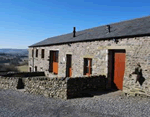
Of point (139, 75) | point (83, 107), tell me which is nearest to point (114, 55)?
point (139, 75)

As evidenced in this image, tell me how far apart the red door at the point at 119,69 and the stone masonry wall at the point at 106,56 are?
0.51 meters

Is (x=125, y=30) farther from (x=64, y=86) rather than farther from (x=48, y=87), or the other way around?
(x=48, y=87)

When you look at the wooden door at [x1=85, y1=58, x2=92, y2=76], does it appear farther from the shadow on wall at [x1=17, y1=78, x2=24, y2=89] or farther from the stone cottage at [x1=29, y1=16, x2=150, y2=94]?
the shadow on wall at [x1=17, y1=78, x2=24, y2=89]

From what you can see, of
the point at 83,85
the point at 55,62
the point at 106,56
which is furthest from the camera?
the point at 55,62

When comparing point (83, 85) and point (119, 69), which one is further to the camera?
point (119, 69)

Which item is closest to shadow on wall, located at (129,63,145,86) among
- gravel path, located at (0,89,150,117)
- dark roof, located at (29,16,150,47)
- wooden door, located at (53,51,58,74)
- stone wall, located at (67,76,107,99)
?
gravel path, located at (0,89,150,117)

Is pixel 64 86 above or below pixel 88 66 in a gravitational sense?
below

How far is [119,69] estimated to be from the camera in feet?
30.0

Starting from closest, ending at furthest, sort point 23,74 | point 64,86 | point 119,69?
point 64,86, point 119,69, point 23,74

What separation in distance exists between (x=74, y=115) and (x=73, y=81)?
2464 millimetres

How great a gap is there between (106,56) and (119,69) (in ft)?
3.44

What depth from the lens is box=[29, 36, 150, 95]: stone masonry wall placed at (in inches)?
294

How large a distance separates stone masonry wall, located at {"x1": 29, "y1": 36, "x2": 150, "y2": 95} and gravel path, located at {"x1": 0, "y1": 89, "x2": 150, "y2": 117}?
82 centimetres

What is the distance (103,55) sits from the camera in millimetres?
9711
